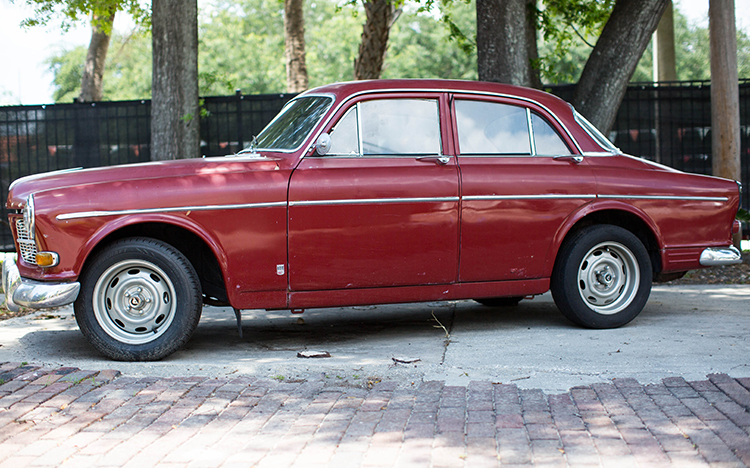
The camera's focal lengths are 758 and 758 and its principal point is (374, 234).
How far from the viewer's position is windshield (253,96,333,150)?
5430 mm

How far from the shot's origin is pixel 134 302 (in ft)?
16.3

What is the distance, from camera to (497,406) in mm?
3881

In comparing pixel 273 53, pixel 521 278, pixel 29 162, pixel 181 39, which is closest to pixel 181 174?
pixel 521 278

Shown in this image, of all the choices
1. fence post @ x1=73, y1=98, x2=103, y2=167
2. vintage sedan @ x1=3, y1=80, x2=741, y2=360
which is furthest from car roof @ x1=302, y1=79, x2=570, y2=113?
fence post @ x1=73, y1=98, x2=103, y2=167

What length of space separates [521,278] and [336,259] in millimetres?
1450

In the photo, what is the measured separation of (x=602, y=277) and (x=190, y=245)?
3.13m

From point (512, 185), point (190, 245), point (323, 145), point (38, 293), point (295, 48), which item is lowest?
point (38, 293)

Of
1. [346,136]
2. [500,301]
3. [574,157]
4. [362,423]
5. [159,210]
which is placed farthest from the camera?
[500,301]

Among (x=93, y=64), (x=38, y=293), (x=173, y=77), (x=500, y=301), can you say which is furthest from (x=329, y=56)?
(x=38, y=293)

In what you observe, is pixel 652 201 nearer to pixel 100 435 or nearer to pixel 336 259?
pixel 336 259

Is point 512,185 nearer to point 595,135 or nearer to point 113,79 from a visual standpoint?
point 595,135

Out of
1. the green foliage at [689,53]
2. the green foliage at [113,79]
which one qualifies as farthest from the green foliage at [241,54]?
the green foliage at [689,53]

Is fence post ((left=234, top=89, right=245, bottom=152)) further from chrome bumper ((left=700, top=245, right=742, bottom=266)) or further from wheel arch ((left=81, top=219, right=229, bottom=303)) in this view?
chrome bumper ((left=700, top=245, right=742, bottom=266))

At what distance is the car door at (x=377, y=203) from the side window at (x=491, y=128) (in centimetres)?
18
